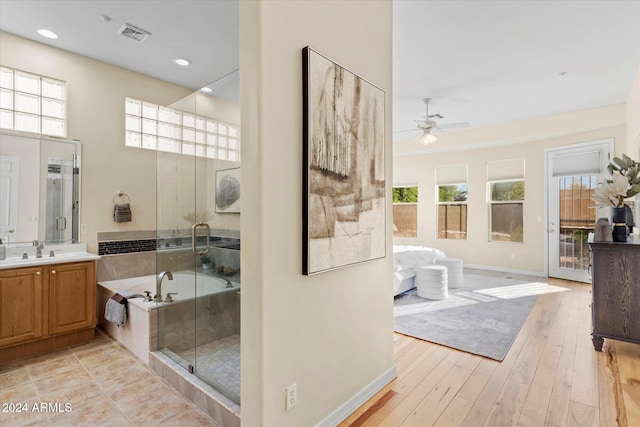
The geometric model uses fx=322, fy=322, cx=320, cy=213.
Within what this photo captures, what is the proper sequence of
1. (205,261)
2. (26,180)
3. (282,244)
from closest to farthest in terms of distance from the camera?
(282,244)
(205,261)
(26,180)

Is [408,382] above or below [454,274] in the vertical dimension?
below

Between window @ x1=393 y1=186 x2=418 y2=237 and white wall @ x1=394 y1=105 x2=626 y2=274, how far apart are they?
0.17 meters

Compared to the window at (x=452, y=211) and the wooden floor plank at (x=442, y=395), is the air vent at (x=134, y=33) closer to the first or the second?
the wooden floor plank at (x=442, y=395)

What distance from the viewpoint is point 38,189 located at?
3.35 m

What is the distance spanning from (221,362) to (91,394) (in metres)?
0.97

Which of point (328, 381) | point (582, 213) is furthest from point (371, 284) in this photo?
point (582, 213)

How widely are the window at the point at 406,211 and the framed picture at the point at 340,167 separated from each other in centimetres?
591

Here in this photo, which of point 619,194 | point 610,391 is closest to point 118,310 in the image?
point 610,391

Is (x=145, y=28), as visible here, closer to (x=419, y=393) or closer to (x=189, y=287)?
(x=189, y=287)

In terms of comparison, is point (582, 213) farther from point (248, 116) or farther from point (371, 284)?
point (248, 116)

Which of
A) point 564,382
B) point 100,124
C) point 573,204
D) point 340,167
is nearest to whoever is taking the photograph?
point 340,167

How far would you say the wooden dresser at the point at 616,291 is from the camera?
9.23ft

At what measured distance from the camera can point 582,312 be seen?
13.3 feet

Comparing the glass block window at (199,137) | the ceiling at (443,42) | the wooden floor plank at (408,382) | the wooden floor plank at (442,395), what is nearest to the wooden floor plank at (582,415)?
the wooden floor plank at (442,395)
